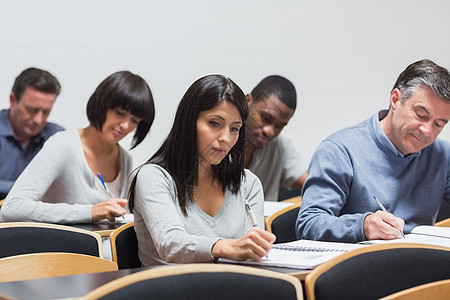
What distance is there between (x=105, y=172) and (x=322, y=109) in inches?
86.0

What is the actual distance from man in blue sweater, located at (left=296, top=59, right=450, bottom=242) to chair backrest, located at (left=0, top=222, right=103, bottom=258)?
723 millimetres

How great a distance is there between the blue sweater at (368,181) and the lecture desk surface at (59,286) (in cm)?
83

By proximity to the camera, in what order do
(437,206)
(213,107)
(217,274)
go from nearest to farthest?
1. (217,274)
2. (213,107)
3. (437,206)

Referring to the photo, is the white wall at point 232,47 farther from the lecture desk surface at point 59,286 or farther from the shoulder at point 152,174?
the lecture desk surface at point 59,286

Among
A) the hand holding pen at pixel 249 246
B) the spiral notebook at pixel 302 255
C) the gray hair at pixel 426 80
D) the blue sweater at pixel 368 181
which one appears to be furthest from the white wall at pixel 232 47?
the hand holding pen at pixel 249 246

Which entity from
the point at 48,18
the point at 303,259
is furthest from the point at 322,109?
the point at 303,259

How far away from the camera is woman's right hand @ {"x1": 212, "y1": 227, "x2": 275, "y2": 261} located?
1.54 meters

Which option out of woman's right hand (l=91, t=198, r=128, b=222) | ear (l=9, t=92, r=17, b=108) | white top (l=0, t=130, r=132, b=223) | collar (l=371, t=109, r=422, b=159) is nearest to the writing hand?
collar (l=371, t=109, r=422, b=159)

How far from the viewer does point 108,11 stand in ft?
14.3

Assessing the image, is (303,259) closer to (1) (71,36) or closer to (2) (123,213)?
(2) (123,213)

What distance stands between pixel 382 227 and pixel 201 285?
1.02 metres

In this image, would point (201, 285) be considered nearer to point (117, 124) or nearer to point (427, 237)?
point (427, 237)

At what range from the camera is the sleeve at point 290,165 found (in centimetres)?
427

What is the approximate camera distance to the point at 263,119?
4.01 metres
